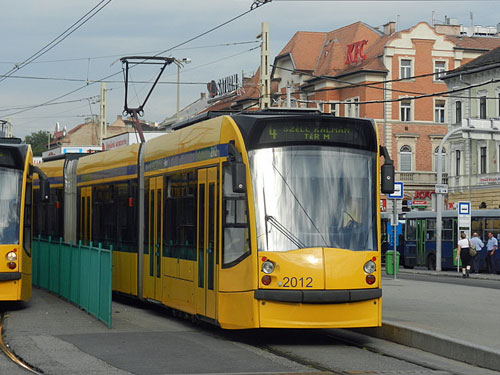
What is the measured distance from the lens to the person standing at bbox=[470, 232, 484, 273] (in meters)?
41.2

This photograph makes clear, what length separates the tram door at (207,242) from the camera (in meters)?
14.5

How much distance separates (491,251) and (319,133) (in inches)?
1160

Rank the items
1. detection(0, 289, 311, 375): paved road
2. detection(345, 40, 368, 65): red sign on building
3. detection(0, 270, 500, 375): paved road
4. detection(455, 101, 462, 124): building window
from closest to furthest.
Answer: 1. detection(0, 289, 311, 375): paved road
2. detection(0, 270, 500, 375): paved road
3. detection(455, 101, 462, 124): building window
4. detection(345, 40, 368, 65): red sign on building

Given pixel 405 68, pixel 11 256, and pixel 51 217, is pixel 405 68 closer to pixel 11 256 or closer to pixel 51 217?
pixel 51 217

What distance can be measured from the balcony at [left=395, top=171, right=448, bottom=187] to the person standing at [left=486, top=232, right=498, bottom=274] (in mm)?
33117

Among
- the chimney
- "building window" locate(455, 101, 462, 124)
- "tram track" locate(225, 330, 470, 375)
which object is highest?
the chimney

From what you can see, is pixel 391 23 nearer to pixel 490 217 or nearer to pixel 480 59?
pixel 480 59

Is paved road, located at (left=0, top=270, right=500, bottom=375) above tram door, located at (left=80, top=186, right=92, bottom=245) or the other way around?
the other way around

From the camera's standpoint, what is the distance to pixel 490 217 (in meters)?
44.3

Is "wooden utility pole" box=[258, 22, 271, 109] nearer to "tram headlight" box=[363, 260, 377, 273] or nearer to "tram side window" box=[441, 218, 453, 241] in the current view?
"tram side window" box=[441, 218, 453, 241]

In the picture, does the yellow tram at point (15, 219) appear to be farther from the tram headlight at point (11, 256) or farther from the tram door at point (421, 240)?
the tram door at point (421, 240)

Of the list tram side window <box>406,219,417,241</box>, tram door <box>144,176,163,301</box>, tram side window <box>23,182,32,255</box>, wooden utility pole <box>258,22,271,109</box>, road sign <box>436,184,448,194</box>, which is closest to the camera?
tram door <box>144,176,163,301</box>

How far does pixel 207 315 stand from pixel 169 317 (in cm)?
371

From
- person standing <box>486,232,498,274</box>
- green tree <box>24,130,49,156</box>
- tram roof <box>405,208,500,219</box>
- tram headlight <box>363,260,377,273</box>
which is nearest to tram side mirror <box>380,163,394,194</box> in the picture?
tram headlight <box>363,260,377,273</box>
